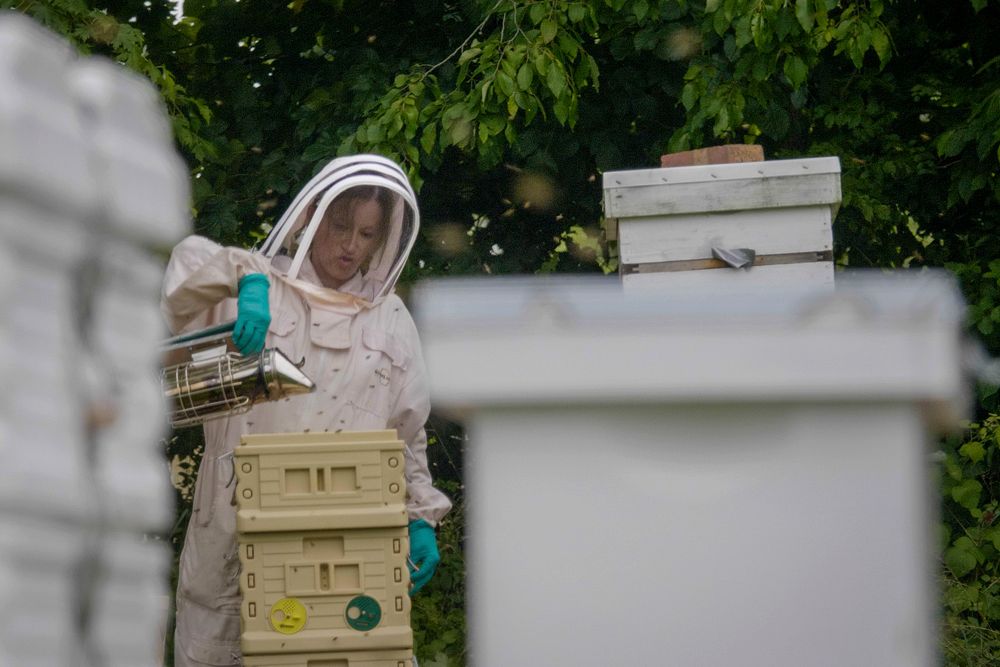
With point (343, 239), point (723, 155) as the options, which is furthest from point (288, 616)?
point (723, 155)

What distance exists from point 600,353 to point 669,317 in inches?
2.9

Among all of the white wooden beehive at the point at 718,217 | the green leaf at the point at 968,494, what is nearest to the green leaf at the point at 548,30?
the white wooden beehive at the point at 718,217

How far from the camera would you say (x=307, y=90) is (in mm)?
5789

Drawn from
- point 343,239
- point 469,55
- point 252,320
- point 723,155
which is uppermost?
point 469,55

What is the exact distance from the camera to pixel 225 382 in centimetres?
315

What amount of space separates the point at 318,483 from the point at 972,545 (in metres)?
2.94

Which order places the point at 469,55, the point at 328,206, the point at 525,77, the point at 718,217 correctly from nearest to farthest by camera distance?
the point at 328,206
the point at 718,217
the point at 525,77
the point at 469,55

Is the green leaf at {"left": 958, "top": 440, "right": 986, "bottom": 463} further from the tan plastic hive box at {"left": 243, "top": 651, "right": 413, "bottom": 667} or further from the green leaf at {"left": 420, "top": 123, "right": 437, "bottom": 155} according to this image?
the tan plastic hive box at {"left": 243, "top": 651, "right": 413, "bottom": 667}

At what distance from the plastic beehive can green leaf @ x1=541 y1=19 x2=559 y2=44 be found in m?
2.13

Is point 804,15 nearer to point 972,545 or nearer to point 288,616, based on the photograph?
point 972,545

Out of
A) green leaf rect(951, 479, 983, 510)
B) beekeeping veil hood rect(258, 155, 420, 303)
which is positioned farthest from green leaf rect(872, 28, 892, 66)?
beekeeping veil hood rect(258, 155, 420, 303)

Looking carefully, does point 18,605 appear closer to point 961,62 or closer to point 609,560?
point 609,560

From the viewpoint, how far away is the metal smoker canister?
3.15m

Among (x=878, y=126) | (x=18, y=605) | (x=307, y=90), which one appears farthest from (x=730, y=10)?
(x=18, y=605)
